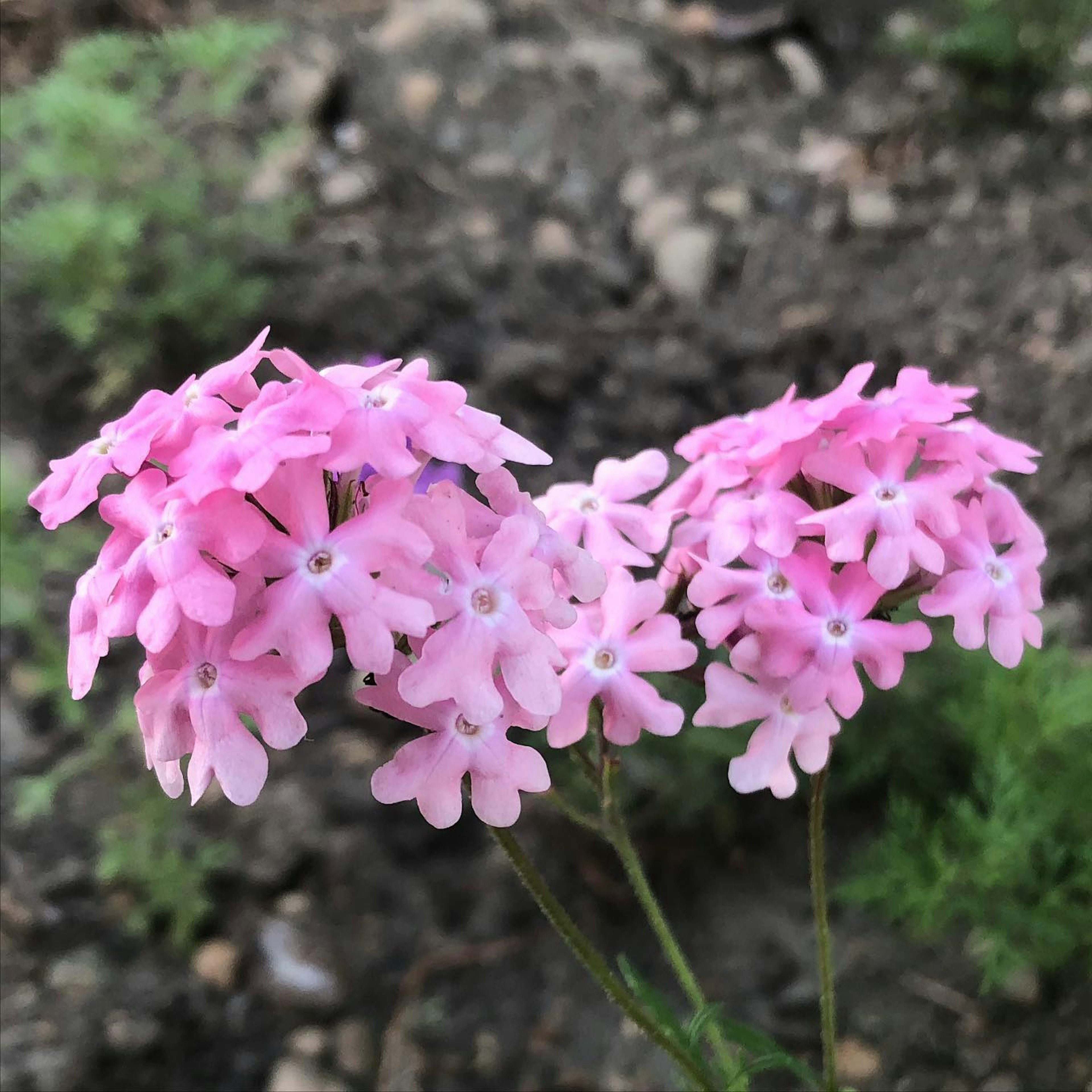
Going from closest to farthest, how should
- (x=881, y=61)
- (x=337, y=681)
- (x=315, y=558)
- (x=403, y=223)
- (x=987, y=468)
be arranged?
(x=315, y=558)
(x=987, y=468)
(x=337, y=681)
(x=403, y=223)
(x=881, y=61)

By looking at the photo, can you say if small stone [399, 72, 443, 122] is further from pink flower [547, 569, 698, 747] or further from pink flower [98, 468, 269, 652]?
pink flower [98, 468, 269, 652]

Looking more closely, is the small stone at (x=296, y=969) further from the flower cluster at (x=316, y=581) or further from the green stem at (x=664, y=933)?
the flower cluster at (x=316, y=581)

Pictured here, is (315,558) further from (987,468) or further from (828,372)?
(828,372)

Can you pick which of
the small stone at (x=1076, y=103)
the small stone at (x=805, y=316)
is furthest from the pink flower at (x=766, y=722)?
the small stone at (x=1076, y=103)

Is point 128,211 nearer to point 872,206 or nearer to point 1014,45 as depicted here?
point 872,206

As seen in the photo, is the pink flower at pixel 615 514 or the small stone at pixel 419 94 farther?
the small stone at pixel 419 94

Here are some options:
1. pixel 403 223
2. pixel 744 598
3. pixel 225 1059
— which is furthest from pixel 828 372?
pixel 225 1059

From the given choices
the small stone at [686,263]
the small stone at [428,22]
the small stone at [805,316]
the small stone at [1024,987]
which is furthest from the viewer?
the small stone at [428,22]
